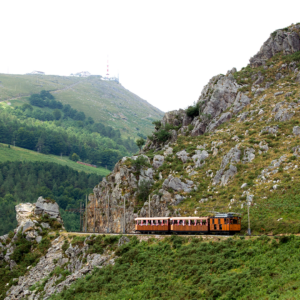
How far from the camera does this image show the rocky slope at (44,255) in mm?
50625

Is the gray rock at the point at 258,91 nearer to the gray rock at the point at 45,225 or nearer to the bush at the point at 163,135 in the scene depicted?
the bush at the point at 163,135

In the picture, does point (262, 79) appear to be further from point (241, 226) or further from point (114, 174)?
point (241, 226)

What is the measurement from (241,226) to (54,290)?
88.9 ft

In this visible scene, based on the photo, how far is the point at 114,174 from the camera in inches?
3231

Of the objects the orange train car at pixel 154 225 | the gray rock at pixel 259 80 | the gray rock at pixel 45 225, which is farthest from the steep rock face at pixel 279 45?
the gray rock at pixel 45 225

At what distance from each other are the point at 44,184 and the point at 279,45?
12519 centimetres

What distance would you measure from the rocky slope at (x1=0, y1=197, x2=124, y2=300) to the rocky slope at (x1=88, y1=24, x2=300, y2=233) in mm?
13720

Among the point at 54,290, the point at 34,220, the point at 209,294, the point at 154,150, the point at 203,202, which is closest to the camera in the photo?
the point at 209,294

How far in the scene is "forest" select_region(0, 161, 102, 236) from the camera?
160m

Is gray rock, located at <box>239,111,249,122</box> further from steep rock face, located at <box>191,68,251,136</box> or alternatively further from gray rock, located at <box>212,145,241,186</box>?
gray rock, located at <box>212,145,241,186</box>

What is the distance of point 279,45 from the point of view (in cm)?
9444

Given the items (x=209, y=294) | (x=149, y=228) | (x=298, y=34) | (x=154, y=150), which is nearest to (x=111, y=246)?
(x=149, y=228)

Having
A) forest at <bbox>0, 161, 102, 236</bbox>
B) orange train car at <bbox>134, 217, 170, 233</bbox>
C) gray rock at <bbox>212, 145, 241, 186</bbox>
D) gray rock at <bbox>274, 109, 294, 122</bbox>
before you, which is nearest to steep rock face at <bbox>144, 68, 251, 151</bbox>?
gray rock at <bbox>274, 109, 294, 122</bbox>

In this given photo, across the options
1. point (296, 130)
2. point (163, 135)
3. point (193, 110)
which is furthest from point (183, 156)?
point (296, 130)
